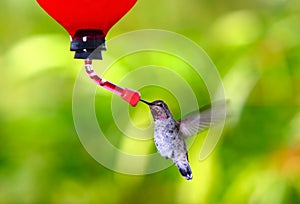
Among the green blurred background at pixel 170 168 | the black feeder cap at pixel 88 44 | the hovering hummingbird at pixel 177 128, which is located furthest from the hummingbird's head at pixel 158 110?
the green blurred background at pixel 170 168

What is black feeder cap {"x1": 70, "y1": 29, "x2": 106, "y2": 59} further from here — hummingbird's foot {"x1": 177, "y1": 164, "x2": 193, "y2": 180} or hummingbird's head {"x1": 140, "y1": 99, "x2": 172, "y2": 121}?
hummingbird's foot {"x1": 177, "y1": 164, "x2": 193, "y2": 180}

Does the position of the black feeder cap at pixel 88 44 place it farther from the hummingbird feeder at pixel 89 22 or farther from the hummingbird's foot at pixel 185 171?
the hummingbird's foot at pixel 185 171

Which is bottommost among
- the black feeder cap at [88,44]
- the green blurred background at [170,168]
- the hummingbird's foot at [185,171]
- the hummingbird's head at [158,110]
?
the hummingbird's foot at [185,171]

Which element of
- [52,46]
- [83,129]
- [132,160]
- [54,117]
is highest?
[52,46]

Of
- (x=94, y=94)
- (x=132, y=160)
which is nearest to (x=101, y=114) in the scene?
(x=94, y=94)

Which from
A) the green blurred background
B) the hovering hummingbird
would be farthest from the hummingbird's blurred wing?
the green blurred background

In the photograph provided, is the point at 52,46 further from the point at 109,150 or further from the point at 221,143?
the point at 221,143
